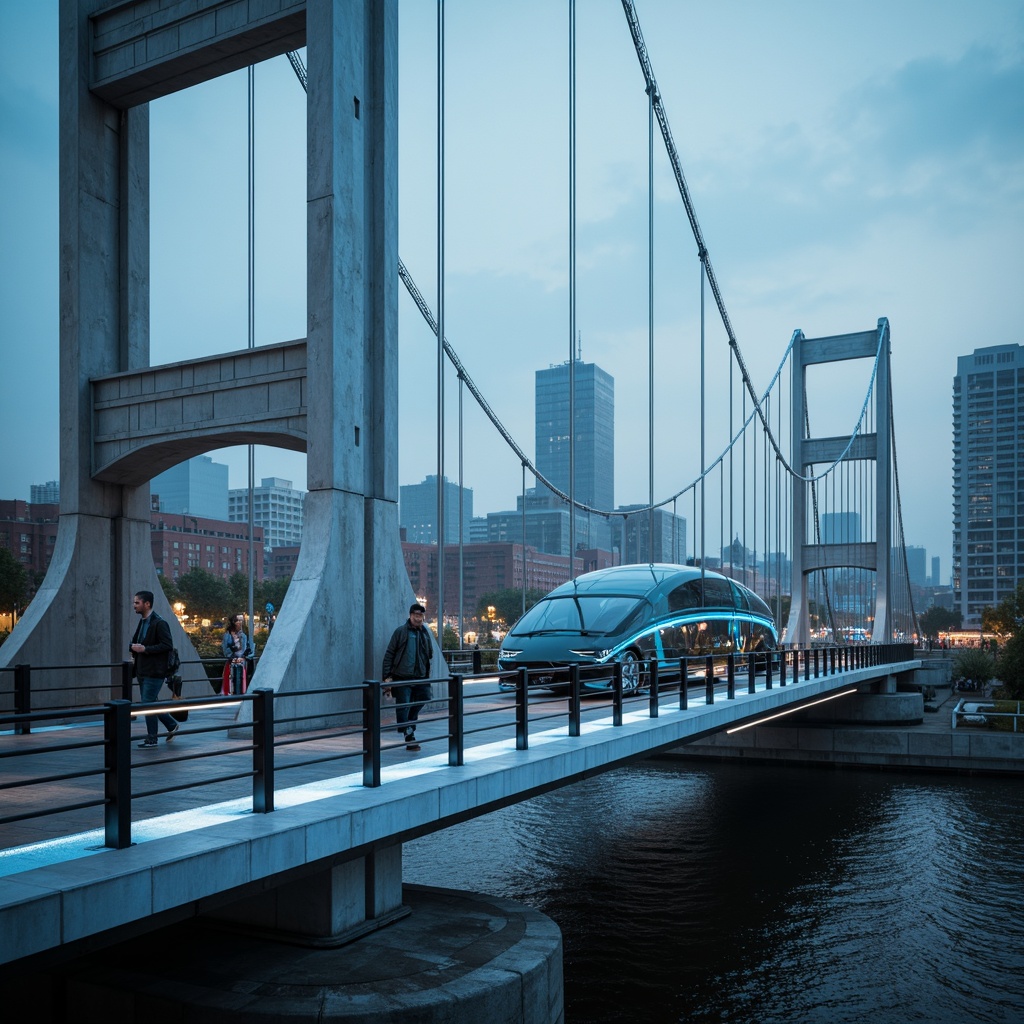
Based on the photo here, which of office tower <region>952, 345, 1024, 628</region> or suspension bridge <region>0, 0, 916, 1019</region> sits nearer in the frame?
suspension bridge <region>0, 0, 916, 1019</region>

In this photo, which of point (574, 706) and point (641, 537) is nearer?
point (574, 706)

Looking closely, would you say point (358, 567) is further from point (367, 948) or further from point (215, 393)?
point (367, 948)

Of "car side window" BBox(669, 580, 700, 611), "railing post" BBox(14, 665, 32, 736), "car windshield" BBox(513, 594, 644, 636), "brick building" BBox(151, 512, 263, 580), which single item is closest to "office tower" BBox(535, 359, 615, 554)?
"car side window" BBox(669, 580, 700, 611)

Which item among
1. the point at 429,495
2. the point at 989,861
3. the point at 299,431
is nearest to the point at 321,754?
the point at 299,431

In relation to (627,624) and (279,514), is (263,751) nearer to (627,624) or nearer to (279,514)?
(627,624)

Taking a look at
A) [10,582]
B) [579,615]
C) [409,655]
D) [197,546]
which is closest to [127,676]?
[409,655]

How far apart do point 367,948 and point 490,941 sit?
107cm

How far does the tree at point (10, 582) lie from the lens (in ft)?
172

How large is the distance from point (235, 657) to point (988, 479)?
16774cm

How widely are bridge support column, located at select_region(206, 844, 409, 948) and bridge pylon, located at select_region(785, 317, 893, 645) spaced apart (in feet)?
110

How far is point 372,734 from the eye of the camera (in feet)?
24.5

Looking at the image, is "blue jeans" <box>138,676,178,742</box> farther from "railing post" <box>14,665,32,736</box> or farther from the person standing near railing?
the person standing near railing

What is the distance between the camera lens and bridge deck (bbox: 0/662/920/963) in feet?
15.8

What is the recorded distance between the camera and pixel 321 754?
912 centimetres
